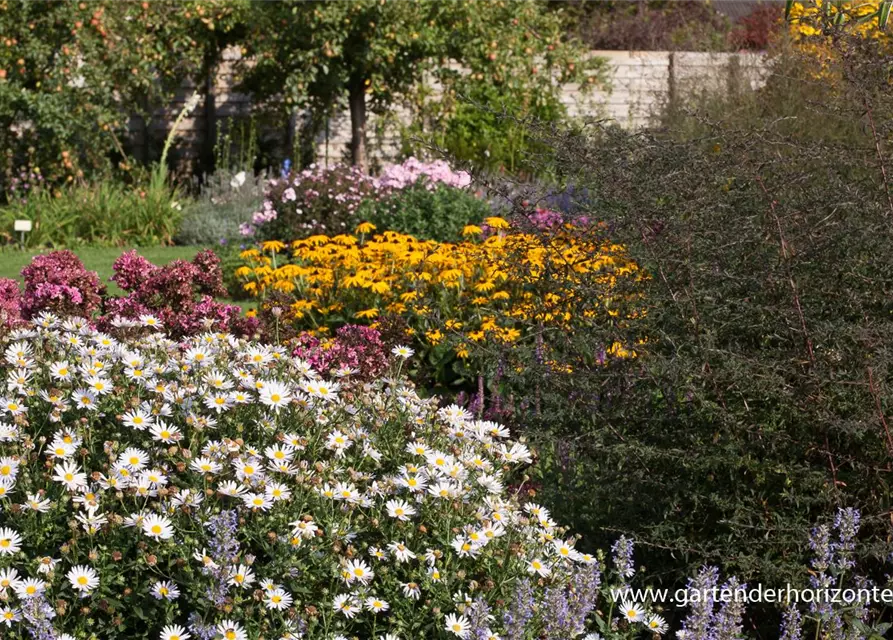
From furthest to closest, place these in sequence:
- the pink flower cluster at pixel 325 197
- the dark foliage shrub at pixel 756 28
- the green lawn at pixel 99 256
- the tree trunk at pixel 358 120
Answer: the dark foliage shrub at pixel 756 28, the tree trunk at pixel 358 120, the pink flower cluster at pixel 325 197, the green lawn at pixel 99 256

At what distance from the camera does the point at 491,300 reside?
5.43 m

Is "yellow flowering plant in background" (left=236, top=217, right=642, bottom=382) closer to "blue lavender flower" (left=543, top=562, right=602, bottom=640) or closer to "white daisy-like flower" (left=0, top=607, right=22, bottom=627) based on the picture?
"blue lavender flower" (left=543, top=562, right=602, bottom=640)

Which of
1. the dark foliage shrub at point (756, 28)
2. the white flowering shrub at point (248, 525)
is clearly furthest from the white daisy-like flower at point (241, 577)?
the dark foliage shrub at point (756, 28)

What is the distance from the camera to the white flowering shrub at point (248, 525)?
8.03ft

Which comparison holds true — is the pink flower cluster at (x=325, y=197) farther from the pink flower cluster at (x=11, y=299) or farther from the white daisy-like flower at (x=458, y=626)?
the white daisy-like flower at (x=458, y=626)

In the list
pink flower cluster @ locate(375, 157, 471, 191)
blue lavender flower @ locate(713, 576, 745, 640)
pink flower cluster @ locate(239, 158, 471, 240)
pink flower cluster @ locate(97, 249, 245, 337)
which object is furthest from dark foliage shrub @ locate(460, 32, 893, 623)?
pink flower cluster @ locate(239, 158, 471, 240)

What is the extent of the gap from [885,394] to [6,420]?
86.9 inches

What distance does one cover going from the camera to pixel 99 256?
997 cm

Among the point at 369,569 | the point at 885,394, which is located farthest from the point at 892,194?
the point at 369,569

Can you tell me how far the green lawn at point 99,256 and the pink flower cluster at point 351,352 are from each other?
4.34 meters

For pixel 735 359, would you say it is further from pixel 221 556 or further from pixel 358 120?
pixel 358 120

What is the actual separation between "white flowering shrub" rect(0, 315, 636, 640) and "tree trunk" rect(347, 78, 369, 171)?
10703mm

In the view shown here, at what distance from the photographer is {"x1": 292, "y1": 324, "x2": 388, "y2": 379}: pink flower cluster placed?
4.37 m

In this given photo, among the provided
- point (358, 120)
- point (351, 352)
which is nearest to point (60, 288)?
point (351, 352)
